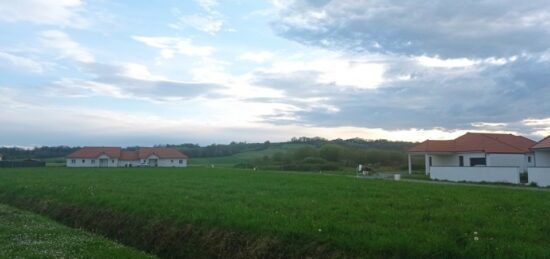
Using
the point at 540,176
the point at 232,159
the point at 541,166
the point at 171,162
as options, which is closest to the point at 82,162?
the point at 171,162

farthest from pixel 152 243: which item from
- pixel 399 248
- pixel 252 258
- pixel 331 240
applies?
pixel 399 248

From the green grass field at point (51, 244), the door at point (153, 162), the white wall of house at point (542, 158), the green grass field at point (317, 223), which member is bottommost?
the green grass field at point (51, 244)

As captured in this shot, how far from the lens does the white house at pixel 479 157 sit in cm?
3797

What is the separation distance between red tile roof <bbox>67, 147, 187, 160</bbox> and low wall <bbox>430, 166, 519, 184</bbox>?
224 feet

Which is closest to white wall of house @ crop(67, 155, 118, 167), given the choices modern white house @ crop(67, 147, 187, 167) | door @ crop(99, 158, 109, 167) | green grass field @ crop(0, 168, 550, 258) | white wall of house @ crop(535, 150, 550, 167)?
modern white house @ crop(67, 147, 187, 167)

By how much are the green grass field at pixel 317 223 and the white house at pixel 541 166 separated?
1559 centimetres

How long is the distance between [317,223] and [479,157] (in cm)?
3816

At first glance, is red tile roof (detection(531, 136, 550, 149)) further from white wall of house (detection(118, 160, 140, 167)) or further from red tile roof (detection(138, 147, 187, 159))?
white wall of house (detection(118, 160, 140, 167))

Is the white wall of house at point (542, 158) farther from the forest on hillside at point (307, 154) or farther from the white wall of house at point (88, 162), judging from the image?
the white wall of house at point (88, 162)

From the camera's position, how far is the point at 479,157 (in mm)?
46938

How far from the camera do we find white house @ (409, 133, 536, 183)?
38.0m

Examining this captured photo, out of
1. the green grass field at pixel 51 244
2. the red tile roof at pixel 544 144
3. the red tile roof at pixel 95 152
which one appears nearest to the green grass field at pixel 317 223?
the green grass field at pixel 51 244

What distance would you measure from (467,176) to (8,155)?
113 meters

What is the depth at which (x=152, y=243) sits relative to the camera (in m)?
15.3
